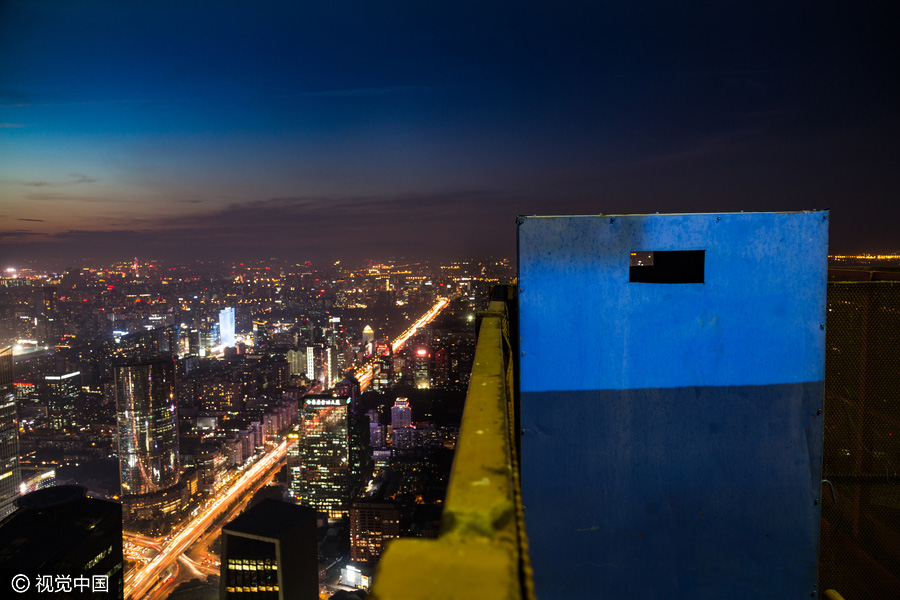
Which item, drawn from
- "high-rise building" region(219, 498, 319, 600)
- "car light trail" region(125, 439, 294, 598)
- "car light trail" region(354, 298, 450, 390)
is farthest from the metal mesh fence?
"car light trail" region(354, 298, 450, 390)

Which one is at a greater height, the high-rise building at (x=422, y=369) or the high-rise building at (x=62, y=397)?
the high-rise building at (x=422, y=369)

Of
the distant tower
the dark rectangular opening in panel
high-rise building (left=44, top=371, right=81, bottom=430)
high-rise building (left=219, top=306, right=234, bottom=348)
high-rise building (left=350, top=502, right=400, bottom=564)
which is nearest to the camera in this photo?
the dark rectangular opening in panel

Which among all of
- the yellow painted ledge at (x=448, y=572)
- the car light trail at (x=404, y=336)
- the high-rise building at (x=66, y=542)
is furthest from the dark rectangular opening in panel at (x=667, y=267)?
the car light trail at (x=404, y=336)

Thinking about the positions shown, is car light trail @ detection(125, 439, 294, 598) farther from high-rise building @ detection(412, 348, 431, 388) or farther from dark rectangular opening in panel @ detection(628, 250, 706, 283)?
dark rectangular opening in panel @ detection(628, 250, 706, 283)

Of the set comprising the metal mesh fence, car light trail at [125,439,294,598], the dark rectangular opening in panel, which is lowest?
car light trail at [125,439,294,598]

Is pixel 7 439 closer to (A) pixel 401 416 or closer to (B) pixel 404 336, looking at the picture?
(A) pixel 401 416

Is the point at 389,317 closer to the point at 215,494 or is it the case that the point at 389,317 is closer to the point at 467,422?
the point at 215,494

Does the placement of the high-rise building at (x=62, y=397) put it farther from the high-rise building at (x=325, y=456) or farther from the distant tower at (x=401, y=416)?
the distant tower at (x=401, y=416)

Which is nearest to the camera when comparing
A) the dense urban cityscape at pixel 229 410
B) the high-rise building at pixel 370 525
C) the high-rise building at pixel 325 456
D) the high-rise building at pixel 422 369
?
the high-rise building at pixel 370 525
